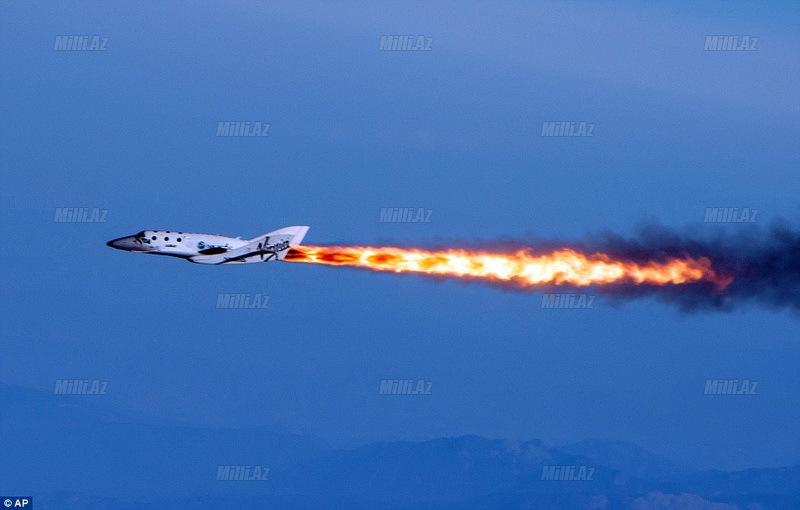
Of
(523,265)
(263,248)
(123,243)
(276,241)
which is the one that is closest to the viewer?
(263,248)

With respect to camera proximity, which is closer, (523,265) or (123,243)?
Result: (123,243)

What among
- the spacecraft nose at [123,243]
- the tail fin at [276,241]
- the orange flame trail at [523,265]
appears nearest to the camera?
the tail fin at [276,241]

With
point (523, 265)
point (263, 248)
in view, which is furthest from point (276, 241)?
point (523, 265)

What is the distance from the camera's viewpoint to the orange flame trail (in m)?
116

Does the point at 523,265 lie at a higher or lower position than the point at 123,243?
higher

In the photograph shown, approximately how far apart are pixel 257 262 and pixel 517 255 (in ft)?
85.8

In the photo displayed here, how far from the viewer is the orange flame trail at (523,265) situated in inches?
4564

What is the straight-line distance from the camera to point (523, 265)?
406 feet

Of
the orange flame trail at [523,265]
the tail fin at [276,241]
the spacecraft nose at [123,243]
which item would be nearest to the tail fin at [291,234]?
the tail fin at [276,241]

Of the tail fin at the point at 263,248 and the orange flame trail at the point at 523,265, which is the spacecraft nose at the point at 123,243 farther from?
the orange flame trail at the point at 523,265

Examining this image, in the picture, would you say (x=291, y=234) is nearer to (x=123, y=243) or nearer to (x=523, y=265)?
(x=123, y=243)

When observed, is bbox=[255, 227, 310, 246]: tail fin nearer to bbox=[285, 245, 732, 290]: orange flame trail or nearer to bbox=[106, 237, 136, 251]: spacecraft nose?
bbox=[285, 245, 732, 290]: orange flame trail

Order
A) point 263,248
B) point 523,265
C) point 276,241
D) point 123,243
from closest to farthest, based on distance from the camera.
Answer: point 263,248
point 276,241
point 123,243
point 523,265

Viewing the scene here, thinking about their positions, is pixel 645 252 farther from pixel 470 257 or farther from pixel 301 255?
pixel 301 255
